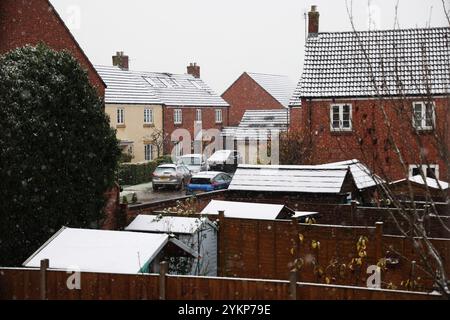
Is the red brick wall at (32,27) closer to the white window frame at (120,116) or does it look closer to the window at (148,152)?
the white window frame at (120,116)

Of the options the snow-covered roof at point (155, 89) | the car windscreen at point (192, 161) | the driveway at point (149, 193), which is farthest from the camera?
the snow-covered roof at point (155, 89)

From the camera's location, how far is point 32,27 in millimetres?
15492

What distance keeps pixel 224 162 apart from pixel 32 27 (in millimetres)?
18908

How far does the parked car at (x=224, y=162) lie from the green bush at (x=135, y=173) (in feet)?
10.8

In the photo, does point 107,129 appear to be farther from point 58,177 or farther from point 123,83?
point 123,83

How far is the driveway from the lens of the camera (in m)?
25.9

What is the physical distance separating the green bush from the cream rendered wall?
3578 mm

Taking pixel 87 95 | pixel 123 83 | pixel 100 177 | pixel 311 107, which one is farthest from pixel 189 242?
pixel 123 83

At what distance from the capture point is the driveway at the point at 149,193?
25.9 m

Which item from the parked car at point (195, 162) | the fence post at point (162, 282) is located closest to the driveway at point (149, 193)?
the parked car at point (195, 162)

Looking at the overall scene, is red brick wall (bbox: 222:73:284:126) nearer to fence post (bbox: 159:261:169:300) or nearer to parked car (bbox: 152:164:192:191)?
parked car (bbox: 152:164:192:191)

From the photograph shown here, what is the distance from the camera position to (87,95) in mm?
13172

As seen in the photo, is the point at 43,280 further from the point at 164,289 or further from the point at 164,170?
the point at 164,170

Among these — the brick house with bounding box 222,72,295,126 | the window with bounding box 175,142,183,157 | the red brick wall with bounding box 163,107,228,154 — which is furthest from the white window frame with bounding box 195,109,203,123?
the brick house with bounding box 222,72,295,126
